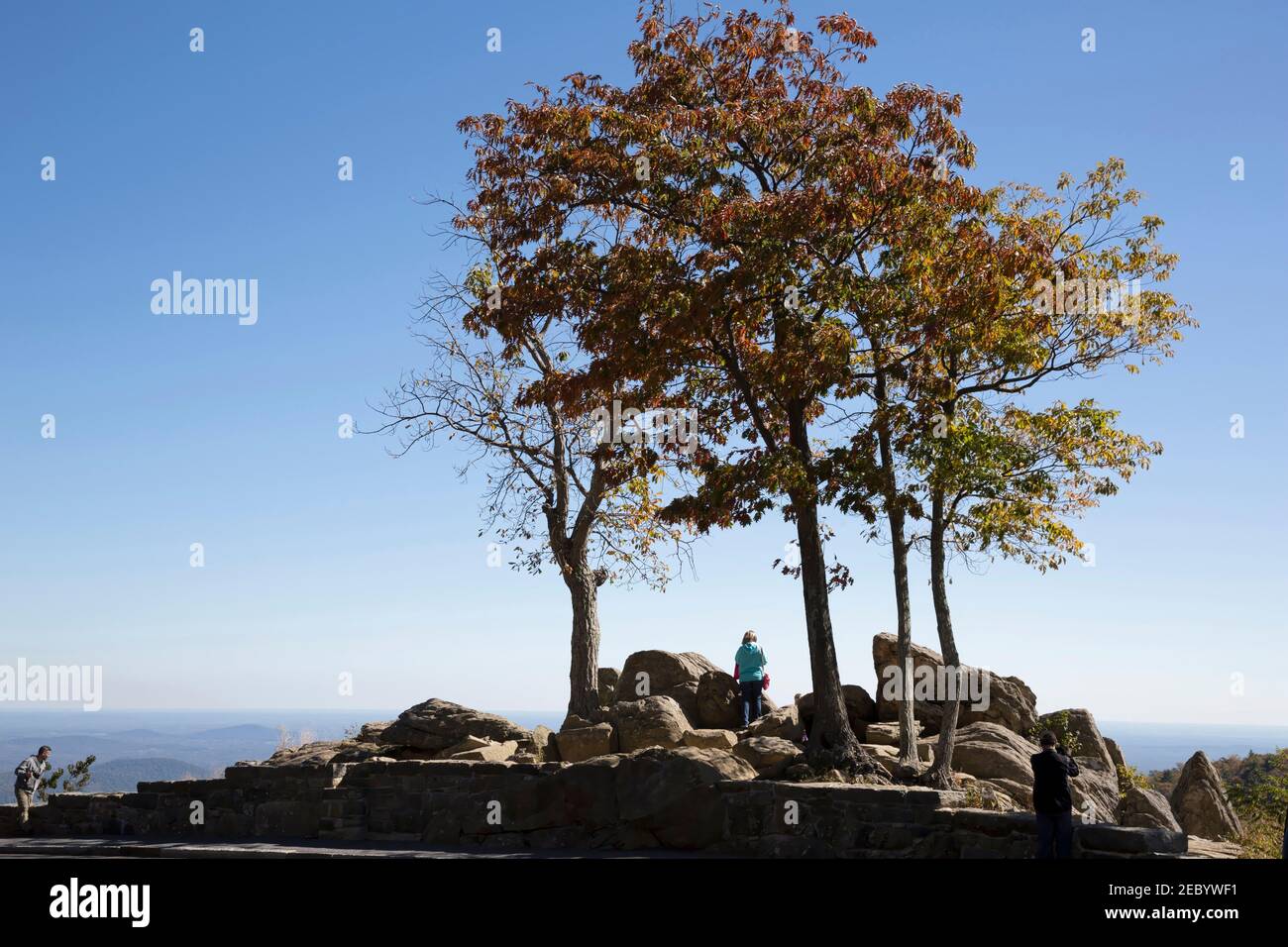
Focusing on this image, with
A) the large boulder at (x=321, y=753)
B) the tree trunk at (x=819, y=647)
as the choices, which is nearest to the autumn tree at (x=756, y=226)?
the tree trunk at (x=819, y=647)

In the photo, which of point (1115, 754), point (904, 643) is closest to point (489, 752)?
point (904, 643)

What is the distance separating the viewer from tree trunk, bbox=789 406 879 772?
18828 millimetres

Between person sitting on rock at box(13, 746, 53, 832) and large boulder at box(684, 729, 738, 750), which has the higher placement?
large boulder at box(684, 729, 738, 750)

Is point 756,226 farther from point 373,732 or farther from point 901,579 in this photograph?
point 373,732

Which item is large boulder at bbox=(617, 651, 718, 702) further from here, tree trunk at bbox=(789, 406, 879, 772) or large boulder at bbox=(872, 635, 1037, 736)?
tree trunk at bbox=(789, 406, 879, 772)

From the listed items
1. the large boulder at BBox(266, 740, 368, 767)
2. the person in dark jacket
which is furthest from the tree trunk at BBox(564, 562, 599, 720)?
the person in dark jacket

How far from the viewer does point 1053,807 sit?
533 inches

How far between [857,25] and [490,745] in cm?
1376

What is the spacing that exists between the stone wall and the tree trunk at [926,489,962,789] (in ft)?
7.68

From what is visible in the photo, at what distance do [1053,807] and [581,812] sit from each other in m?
6.67

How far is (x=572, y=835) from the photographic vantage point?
1697 centimetres
